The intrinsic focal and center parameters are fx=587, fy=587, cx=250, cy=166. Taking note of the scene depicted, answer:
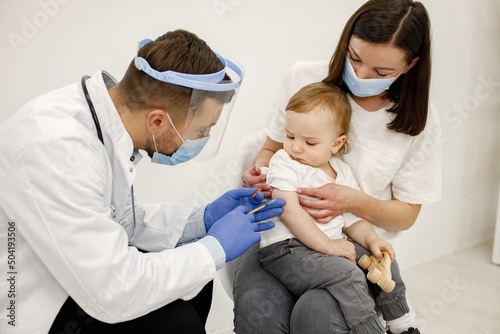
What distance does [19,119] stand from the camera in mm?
1290

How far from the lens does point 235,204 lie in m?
1.80

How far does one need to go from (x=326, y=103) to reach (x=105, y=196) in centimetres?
70

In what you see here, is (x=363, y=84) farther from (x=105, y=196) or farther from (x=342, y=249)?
(x=105, y=196)

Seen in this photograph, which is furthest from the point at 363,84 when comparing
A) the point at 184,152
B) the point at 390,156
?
the point at 184,152

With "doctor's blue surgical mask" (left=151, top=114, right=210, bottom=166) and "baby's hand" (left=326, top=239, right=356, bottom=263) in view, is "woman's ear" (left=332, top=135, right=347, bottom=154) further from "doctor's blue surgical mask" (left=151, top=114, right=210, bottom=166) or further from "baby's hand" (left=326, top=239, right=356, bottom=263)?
"doctor's blue surgical mask" (left=151, top=114, right=210, bottom=166)

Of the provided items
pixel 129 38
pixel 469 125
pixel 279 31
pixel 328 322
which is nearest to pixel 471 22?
pixel 469 125

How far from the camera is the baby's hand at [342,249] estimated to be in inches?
65.1

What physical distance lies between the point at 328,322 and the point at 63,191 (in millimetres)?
753

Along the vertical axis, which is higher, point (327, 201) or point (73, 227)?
point (73, 227)

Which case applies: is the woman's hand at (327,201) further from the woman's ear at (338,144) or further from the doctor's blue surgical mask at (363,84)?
the doctor's blue surgical mask at (363,84)

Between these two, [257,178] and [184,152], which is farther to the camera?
[257,178]

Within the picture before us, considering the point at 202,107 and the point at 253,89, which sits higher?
the point at 202,107

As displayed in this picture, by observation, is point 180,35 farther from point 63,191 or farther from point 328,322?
point 328,322

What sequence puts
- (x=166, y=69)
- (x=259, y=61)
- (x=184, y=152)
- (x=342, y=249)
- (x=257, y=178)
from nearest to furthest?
(x=166, y=69) < (x=184, y=152) < (x=342, y=249) < (x=257, y=178) < (x=259, y=61)
